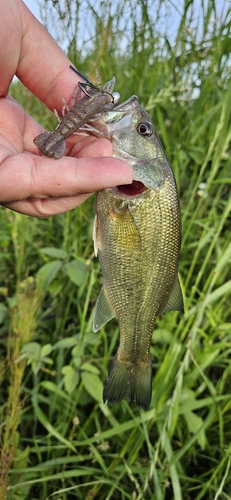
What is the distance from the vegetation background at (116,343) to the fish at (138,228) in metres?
0.31

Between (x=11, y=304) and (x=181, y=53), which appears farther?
(x=181, y=53)

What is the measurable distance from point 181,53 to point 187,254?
1.10 meters

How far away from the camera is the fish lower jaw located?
60.2 inches

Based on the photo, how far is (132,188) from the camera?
5.09 feet

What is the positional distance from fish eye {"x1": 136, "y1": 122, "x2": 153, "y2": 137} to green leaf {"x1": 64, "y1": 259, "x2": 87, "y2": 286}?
770mm

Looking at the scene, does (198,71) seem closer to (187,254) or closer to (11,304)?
(187,254)

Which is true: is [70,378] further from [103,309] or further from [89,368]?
[103,309]

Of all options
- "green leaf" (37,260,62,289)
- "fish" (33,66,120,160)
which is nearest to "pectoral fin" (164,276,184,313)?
"fish" (33,66,120,160)

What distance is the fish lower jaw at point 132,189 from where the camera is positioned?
153 centimetres

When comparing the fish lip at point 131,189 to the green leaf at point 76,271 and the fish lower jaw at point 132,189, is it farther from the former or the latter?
the green leaf at point 76,271

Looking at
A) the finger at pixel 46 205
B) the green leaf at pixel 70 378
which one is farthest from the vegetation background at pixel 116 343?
the finger at pixel 46 205

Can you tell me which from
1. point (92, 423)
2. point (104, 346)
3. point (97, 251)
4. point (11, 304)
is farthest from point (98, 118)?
point (92, 423)

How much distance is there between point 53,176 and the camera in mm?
1416

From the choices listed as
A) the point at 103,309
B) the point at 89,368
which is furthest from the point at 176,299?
the point at 89,368
